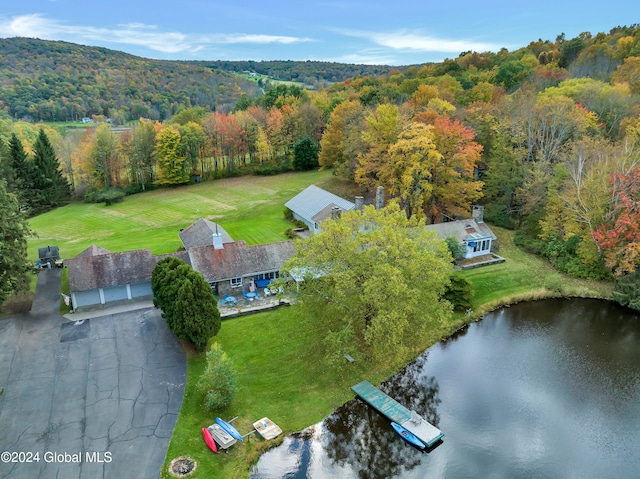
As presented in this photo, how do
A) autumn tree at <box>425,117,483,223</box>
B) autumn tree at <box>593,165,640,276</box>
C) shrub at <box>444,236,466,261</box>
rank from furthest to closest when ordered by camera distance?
autumn tree at <box>425,117,483,223</box>, shrub at <box>444,236,466,261</box>, autumn tree at <box>593,165,640,276</box>

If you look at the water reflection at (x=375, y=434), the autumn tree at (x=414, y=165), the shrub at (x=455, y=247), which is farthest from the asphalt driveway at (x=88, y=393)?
the autumn tree at (x=414, y=165)

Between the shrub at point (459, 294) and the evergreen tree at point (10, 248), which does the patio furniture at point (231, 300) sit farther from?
the shrub at point (459, 294)

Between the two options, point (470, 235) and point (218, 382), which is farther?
point (470, 235)

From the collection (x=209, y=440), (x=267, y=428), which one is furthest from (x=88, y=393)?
(x=267, y=428)

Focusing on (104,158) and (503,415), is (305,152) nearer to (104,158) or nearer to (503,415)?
(104,158)

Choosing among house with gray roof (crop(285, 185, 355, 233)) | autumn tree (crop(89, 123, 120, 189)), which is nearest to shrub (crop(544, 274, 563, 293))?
house with gray roof (crop(285, 185, 355, 233))

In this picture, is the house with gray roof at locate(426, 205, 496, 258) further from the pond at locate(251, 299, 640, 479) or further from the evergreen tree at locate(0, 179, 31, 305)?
the evergreen tree at locate(0, 179, 31, 305)
